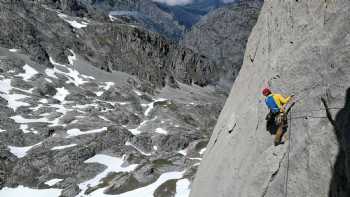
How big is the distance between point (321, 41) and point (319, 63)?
0.93 meters

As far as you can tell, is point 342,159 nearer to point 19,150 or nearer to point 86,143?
point 86,143

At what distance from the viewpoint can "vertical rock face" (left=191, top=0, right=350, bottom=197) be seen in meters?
13.0

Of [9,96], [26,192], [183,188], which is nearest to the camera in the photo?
[183,188]

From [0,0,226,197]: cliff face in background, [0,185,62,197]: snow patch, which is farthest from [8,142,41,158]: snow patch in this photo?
[0,185,62,197]: snow patch

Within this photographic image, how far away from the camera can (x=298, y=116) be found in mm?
14789

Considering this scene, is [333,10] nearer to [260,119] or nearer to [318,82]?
[318,82]

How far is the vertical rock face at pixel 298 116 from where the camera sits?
13.0m

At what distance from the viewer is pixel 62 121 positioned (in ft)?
477

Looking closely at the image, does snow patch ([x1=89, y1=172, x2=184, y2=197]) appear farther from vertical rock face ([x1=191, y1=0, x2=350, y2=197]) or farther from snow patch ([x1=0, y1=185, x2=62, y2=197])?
vertical rock face ([x1=191, y1=0, x2=350, y2=197])

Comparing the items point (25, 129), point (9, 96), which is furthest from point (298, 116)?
point (9, 96)

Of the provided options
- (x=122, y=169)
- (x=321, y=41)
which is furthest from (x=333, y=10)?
(x=122, y=169)

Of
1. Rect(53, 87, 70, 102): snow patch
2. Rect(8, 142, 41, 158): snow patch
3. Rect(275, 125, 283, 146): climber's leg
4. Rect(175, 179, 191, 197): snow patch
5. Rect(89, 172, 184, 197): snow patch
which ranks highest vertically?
Rect(275, 125, 283, 146): climber's leg

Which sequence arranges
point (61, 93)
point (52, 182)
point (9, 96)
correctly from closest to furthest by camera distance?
point (52, 182) → point (9, 96) → point (61, 93)

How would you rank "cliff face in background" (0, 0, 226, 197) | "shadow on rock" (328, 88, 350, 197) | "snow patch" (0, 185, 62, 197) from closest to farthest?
"shadow on rock" (328, 88, 350, 197)
"snow patch" (0, 185, 62, 197)
"cliff face in background" (0, 0, 226, 197)
